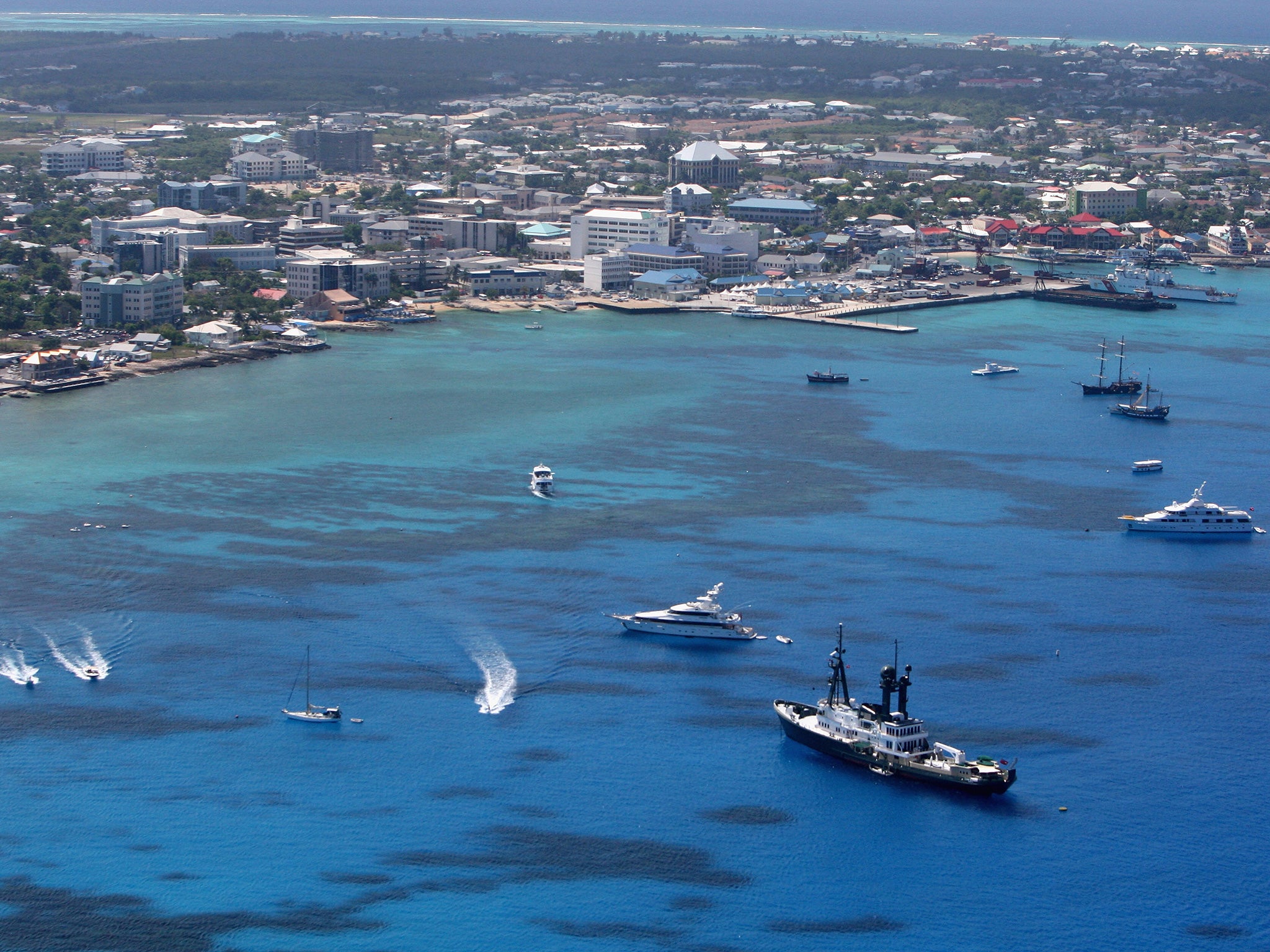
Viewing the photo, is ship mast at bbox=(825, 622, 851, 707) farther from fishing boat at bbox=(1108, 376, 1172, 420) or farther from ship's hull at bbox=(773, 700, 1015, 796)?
fishing boat at bbox=(1108, 376, 1172, 420)

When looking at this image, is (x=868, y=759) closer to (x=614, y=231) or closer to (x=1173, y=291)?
(x=614, y=231)

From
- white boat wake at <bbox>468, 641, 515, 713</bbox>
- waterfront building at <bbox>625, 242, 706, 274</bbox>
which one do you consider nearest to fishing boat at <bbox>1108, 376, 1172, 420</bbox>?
waterfront building at <bbox>625, 242, 706, 274</bbox>

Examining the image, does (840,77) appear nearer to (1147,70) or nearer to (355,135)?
(1147,70)

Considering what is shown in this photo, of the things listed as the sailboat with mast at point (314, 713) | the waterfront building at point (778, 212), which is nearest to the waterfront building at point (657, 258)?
the waterfront building at point (778, 212)

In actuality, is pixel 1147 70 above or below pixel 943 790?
above

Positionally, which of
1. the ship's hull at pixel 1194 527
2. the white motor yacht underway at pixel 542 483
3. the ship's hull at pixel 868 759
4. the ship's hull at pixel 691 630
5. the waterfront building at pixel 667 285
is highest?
the waterfront building at pixel 667 285

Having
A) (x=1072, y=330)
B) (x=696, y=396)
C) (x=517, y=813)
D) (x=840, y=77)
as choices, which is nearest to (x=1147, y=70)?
(x=840, y=77)

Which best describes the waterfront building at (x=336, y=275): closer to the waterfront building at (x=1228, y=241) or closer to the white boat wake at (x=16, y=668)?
the white boat wake at (x=16, y=668)
